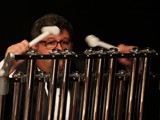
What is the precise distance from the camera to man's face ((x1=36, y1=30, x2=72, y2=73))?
6.45ft

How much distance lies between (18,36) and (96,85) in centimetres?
77

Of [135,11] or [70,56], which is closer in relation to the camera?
[70,56]

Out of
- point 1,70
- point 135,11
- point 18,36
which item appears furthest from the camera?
point 135,11

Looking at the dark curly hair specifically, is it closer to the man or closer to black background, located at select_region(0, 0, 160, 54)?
the man

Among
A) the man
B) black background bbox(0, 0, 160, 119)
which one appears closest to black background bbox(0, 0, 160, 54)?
black background bbox(0, 0, 160, 119)

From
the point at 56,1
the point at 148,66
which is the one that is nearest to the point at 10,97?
the point at 148,66

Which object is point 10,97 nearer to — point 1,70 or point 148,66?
point 1,70

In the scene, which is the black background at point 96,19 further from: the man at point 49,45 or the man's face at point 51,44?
the man's face at point 51,44

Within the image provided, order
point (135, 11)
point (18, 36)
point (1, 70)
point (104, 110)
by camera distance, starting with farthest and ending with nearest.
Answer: point (135, 11)
point (18, 36)
point (104, 110)
point (1, 70)

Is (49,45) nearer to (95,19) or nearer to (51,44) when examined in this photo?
(51,44)

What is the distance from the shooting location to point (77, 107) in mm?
1776

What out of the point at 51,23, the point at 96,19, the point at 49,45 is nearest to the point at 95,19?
the point at 96,19

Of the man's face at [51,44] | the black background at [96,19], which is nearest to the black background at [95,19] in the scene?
the black background at [96,19]

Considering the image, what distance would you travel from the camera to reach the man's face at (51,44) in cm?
197
